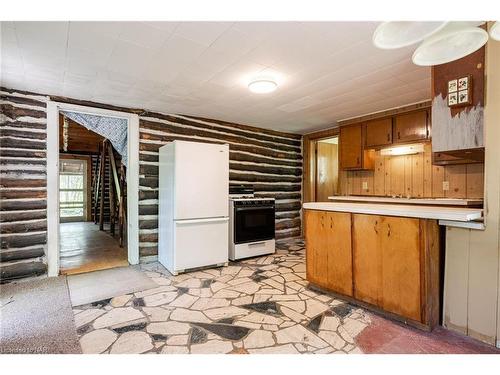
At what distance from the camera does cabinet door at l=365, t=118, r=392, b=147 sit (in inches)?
168

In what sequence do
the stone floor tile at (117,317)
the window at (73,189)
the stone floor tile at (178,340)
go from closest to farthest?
the stone floor tile at (178,340)
the stone floor tile at (117,317)
the window at (73,189)

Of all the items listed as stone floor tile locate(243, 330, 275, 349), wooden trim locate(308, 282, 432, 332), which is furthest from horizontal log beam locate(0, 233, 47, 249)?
wooden trim locate(308, 282, 432, 332)

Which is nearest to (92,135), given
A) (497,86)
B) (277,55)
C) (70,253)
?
(70,253)

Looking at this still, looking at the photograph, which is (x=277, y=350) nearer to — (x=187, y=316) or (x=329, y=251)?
(x=187, y=316)

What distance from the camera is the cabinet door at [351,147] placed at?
15.3 feet

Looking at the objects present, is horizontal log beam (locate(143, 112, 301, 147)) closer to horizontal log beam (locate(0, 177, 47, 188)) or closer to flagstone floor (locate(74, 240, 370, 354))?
horizontal log beam (locate(0, 177, 47, 188))

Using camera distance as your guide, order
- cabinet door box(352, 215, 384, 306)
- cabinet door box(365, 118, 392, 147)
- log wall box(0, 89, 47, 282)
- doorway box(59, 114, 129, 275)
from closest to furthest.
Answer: cabinet door box(352, 215, 384, 306), log wall box(0, 89, 47, 282), cabinet door box(365, 118, 392, 147), doorway box(59, 114, 129, 275)

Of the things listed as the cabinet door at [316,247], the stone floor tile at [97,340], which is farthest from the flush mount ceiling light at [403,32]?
the stone floor tile at [97,340]

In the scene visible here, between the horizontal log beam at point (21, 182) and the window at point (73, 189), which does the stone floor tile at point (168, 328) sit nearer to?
the horizontal log beam at point (21, 182)

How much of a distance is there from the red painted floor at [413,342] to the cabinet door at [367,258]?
0.98 feet

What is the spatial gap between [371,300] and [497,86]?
2.00 meters

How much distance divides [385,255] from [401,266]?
0.15m

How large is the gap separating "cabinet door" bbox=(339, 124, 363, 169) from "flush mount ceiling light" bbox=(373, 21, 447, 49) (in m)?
3.57

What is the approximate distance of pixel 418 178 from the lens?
13.6 feet
